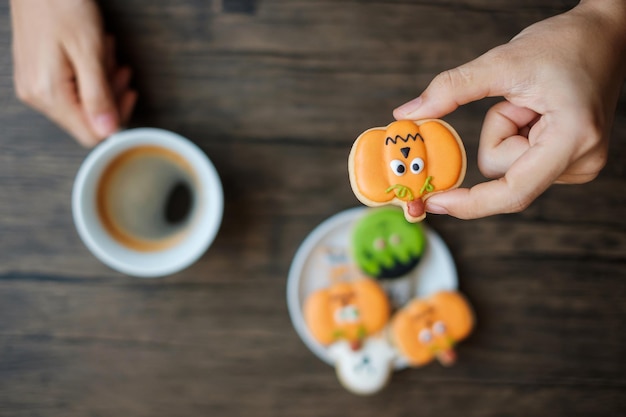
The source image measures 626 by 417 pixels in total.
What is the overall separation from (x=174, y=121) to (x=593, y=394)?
0.76 m

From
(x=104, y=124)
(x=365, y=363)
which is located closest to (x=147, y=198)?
(x=104, y=124)

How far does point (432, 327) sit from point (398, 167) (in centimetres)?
38

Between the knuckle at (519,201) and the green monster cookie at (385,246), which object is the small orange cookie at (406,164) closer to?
the knuckle at (519,201)

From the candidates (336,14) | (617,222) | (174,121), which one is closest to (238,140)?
(174,121)

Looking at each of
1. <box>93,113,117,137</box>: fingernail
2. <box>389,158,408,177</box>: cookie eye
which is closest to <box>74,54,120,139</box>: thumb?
<box>93,113,117,137</box>: fingernail

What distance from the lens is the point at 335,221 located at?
0.75m

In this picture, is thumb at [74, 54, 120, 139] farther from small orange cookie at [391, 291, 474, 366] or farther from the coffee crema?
small orange cookie at [391, 291, 474, 366]

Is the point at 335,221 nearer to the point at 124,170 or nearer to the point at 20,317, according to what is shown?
the point at 124,170

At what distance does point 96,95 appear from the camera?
67 centimetres

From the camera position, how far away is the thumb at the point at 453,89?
1.56ft

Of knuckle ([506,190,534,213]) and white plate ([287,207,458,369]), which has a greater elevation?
knuckle ([506,190,534,213])

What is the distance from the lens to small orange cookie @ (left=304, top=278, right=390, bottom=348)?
741mm

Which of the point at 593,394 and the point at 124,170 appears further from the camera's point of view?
the point at 593,394

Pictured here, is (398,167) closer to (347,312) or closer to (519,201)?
(519,201)
